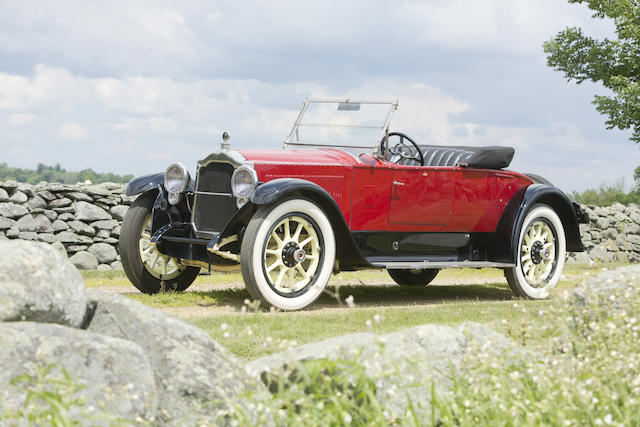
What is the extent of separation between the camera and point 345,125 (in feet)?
27.0

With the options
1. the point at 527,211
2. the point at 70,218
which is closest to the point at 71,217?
the point at 70,218

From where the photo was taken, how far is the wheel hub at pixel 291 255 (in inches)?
263

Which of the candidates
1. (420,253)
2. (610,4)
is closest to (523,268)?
(420,253)

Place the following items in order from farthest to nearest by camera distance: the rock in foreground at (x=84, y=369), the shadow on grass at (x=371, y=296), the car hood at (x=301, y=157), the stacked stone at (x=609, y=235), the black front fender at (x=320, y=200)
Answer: the stacked stone at (x=609, y=235), the shadow on grass at (x=371, y=296), the car hood at (x=301, y=157), the black front fender at (x=320, y=200), the rock in foreground at (x=84, y=369)

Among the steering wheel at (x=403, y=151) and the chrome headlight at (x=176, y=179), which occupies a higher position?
the steering wheel at (x=403, y=151)

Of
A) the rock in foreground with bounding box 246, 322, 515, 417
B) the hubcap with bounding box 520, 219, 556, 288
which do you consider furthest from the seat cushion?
the rock in foreground with bounding box 246, 322, 515, 417

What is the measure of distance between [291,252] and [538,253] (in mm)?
3437

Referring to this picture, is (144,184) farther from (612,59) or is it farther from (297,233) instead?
(612,59)

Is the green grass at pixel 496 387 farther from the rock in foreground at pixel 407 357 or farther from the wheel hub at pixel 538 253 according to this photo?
the wheel hub at pixel 538 253

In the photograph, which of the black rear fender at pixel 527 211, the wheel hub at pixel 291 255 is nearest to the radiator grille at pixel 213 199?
the wheel hub at pixel 291 255

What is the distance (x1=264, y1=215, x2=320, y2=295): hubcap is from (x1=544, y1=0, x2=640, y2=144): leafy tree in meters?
14.0

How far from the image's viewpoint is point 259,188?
6.46 m

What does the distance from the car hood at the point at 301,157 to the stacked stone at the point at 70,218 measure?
18.9 ft

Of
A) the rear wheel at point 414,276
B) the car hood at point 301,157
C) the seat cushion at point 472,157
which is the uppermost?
the seat cushion at point 472,157
